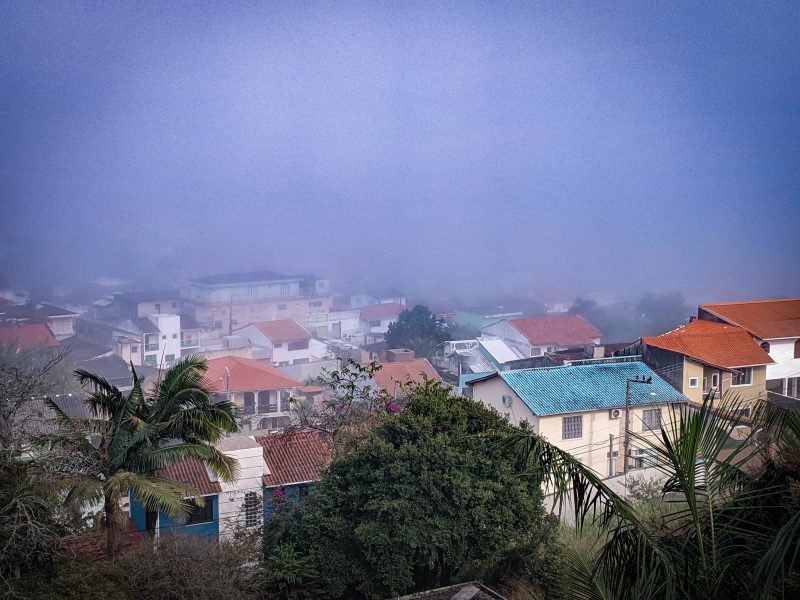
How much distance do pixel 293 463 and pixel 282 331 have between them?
23106 millimetres

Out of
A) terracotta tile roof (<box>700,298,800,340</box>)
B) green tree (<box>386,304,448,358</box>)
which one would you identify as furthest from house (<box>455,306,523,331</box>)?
terracotta tile roof (<box>700,298,800,340</box>)

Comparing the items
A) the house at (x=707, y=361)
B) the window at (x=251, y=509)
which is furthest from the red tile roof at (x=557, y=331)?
the window at (x=251, y=509)

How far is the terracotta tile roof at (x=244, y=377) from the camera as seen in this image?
2280cm

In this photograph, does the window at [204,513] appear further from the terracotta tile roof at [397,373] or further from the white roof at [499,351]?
the white roof at [499,351]

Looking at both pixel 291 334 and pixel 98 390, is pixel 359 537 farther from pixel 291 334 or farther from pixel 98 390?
pixel 291 334

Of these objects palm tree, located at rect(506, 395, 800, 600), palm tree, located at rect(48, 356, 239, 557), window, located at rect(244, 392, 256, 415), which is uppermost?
palm tree, located at rect(506, 395, 800, 600)

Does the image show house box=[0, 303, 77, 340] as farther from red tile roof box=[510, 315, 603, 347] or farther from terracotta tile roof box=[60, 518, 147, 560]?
terracotta tile roof box=[60, 518, 147, 560]

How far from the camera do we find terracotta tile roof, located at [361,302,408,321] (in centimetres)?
4022

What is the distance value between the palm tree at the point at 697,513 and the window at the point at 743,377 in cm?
1523

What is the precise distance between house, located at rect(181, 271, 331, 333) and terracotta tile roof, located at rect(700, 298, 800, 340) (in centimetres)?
2071

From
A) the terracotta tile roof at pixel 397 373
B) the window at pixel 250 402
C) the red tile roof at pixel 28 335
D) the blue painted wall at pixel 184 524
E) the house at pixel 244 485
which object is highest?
the house at pixel 244 485

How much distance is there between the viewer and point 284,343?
3225 cm

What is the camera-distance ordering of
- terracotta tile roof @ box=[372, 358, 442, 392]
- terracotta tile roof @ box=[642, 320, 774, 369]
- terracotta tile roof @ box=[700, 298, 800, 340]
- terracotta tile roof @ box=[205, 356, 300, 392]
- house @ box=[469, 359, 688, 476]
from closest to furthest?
house @ box=[469, 359, 688, 476] < terracotta tile roof @ box=[642, 320, 774, 369] < terracotta tile roof @ box=[700, 298, 800, 340] < terracotta tile roof @ box=[205, 356, 300, 392] < terracotta tile roof @ box=[372, 358, 442, 392]

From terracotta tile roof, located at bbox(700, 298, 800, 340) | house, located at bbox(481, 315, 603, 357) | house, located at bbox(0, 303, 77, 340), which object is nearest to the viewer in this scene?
terracotta tile roof, located at bbox(700, 298, 800, 340)
